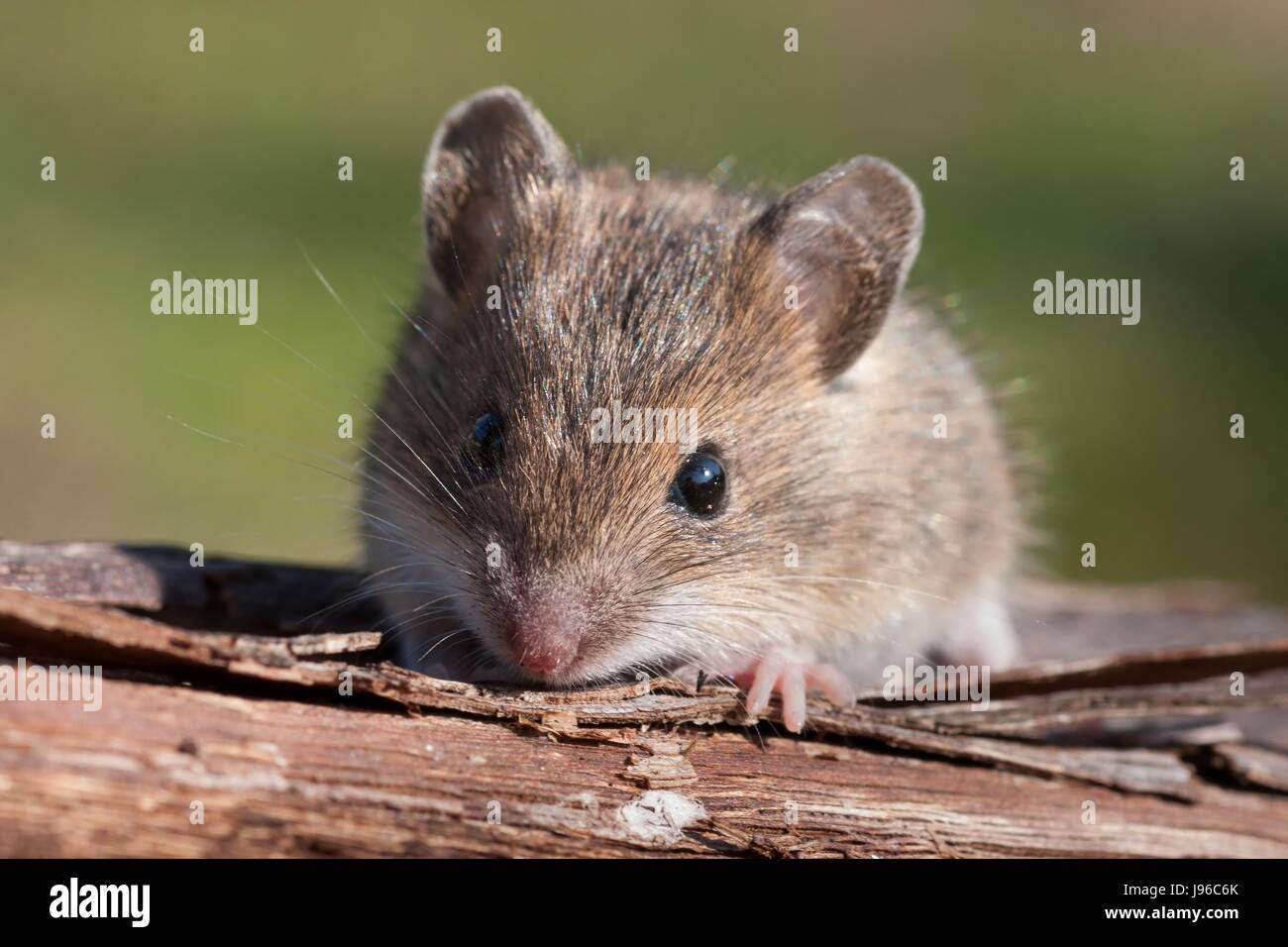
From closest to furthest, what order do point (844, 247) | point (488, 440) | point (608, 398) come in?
point (608, 398) < point (488, 440) < point (844, 247)

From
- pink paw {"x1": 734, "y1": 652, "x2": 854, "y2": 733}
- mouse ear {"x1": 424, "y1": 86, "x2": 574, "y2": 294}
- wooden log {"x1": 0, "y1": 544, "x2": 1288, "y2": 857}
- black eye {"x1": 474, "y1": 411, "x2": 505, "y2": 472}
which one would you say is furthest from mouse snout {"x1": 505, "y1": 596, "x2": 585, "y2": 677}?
mouse ear {"x1": 424, "y1": 86, "x2": 574, "y2": 294}

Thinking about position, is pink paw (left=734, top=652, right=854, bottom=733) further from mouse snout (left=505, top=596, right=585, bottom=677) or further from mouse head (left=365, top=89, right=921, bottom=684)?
mouse snout (left=505, top=596, right=585, bottom=677)

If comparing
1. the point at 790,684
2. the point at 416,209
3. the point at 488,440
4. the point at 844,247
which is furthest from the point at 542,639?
the point at 416,209

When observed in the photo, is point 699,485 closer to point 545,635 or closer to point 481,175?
point 545,635

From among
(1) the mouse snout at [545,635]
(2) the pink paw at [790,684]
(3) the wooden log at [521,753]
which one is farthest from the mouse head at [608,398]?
(3) the wooden log at [521,753]

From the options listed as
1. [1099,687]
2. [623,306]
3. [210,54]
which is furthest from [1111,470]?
[210,54]

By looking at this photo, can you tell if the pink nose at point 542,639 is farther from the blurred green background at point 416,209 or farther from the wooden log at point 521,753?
the blurred green background at point 416,209
